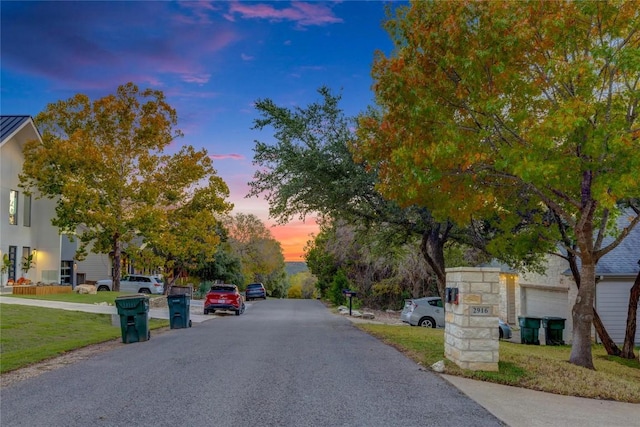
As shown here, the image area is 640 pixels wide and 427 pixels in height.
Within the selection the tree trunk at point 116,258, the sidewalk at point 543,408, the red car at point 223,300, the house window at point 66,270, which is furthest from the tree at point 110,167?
the sidewalk at point 543,408

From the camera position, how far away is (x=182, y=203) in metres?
34.7

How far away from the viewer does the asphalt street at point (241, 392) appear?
716 cm

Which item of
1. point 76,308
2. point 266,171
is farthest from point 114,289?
point 266,171

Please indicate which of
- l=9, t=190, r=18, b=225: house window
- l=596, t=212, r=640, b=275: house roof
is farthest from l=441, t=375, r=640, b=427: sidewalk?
l=9, t=190, r=18, b=225: house window

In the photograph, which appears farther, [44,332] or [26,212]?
[26,212]

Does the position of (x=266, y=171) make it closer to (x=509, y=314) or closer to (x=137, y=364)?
(x=137, y=364)

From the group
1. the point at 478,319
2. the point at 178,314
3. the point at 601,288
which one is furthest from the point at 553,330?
the point at 178,314

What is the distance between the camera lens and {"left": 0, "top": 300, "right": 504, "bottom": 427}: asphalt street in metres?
7.16

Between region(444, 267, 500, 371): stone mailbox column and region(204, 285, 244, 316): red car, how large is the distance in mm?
19817

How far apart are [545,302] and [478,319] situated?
59.6 ft

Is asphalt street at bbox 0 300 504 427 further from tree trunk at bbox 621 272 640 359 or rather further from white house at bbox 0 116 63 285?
white house at bbox 0 116 63 285

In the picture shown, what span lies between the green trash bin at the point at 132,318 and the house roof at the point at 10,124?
759 inches

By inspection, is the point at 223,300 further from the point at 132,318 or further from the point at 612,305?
the point at 612,305

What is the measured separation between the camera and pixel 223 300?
2875 cm
